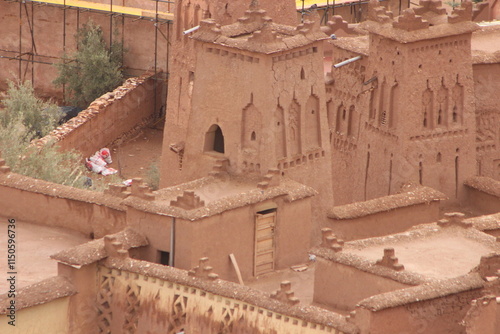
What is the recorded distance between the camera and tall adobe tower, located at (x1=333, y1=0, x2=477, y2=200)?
152 ft

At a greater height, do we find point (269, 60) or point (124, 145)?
point (269, 60)

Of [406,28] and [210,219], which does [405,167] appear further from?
Result: [210,219]

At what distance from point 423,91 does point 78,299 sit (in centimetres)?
1031

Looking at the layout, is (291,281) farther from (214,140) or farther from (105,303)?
(214,140)

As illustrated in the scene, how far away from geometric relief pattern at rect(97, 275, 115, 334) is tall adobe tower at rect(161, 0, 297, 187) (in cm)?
939

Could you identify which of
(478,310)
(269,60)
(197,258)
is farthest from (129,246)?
(478,310)

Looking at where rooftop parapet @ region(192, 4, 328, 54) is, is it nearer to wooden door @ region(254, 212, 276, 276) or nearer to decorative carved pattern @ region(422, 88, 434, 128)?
wooden door @ region(254, 212, 276, 276)

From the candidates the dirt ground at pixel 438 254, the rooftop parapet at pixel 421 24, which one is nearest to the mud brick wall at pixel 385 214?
the dirt ground at pixel 438 254

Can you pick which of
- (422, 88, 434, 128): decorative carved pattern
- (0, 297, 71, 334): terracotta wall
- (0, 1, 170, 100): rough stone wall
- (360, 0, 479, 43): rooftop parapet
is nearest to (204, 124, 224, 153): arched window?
(0, 297, 71, 334): terracotta wall

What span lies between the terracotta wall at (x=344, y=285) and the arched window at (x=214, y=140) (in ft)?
15.4

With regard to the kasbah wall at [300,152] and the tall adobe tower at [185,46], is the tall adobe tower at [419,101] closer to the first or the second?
the kasbah wall at [300,152]

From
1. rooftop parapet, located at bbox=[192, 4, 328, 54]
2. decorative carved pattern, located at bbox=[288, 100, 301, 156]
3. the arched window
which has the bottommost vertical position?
the arched window

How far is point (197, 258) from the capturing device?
40.4 meters

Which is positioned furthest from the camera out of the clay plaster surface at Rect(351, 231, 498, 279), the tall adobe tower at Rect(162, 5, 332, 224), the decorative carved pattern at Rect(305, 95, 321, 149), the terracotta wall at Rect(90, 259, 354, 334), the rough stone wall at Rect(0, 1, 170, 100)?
the rough stone wall at Rect(0, 1, 170, 100)
